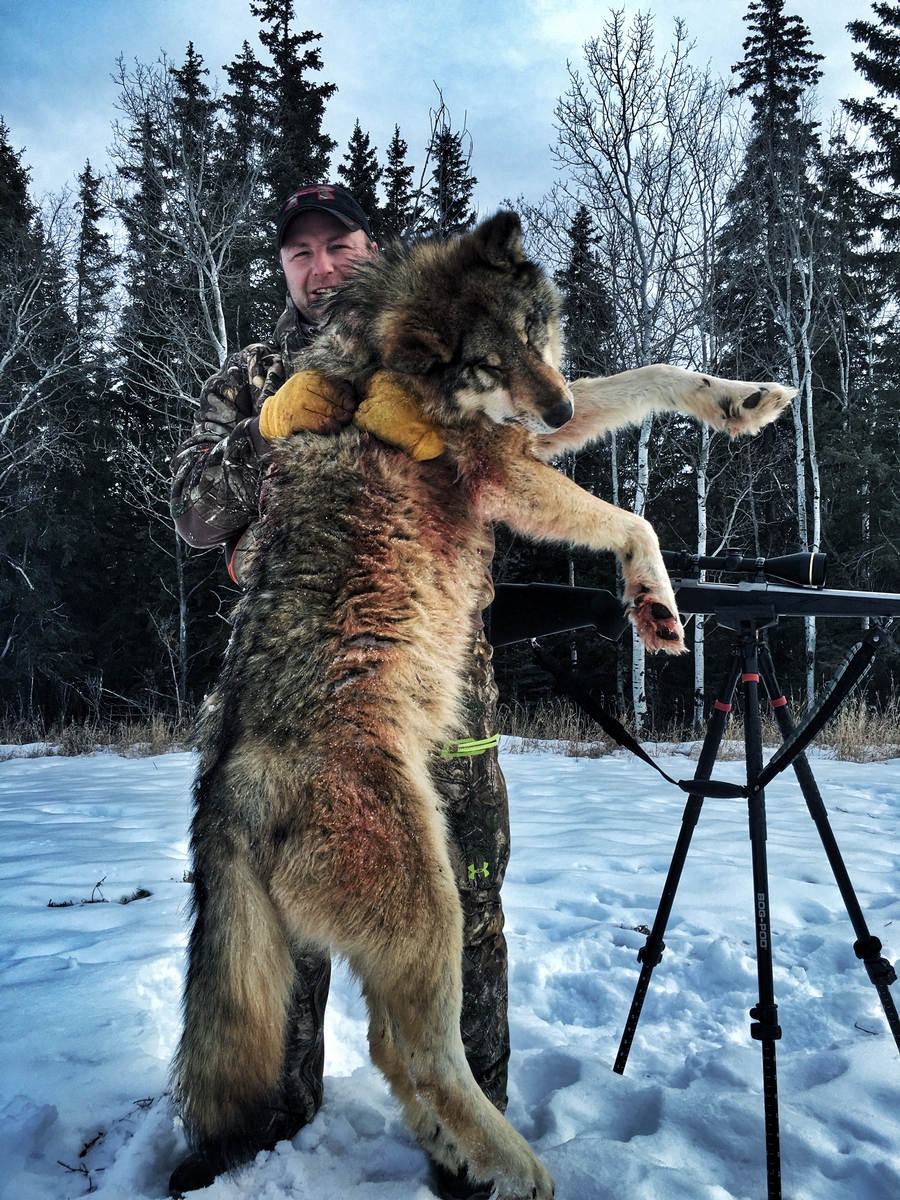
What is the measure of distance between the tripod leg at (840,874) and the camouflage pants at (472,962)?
3.22ft

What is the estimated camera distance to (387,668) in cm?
184

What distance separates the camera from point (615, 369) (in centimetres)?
1279

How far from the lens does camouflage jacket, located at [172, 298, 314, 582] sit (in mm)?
2266

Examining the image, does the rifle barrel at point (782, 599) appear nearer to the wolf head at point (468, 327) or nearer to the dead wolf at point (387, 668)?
the dead wolf at point (387, 668)

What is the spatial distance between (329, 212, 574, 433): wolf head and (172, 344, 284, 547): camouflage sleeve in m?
0.49

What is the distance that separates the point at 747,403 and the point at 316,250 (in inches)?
71.5

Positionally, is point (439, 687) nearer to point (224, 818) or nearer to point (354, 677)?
point (354, 677)

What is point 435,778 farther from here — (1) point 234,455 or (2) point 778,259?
(2) point 778,259

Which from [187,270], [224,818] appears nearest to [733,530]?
[187,270]

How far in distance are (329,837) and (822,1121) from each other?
1.69 meters

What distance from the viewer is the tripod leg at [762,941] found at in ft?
5.24

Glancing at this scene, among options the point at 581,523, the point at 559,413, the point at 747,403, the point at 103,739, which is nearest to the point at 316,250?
the point at 559,413

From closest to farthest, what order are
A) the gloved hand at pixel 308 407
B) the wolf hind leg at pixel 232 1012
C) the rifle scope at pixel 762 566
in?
1. the wolf hind leg at pixel 232 1012
2. the rifle scope at pixel 762 566
3. the gloved hand at pixel 308 407

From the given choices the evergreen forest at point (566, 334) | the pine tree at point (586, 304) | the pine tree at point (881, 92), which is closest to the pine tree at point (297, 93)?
the evergreen forest at point (566, 334)
